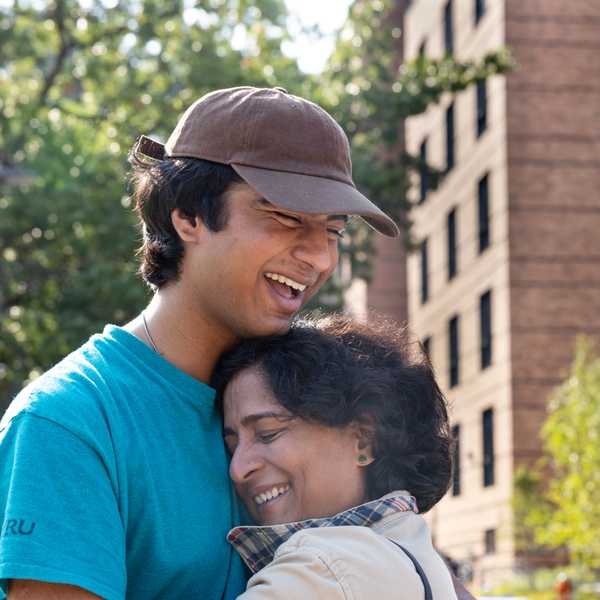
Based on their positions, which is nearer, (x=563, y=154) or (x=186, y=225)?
(x=186, y=225)

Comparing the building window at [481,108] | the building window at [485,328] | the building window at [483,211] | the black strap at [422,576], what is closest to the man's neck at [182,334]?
the black strap at [422,576]

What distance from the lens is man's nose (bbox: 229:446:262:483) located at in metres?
3.21

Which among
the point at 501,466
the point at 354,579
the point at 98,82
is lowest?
the point at 501,466

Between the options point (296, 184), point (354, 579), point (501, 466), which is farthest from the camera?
point (501, 466)

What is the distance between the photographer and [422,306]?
135ft

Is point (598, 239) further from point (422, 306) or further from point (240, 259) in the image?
point (240, 259)

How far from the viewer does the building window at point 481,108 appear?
1377 inches

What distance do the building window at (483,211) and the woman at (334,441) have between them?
31.4 m

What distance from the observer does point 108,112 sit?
23797 millimetres

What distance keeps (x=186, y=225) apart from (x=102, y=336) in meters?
0.33

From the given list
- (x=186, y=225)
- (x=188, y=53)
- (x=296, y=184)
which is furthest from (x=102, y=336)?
(x=188, y=53)

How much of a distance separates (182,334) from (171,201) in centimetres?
32

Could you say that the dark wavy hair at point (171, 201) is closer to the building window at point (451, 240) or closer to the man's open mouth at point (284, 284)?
the man's open mouth at point (284, 284)

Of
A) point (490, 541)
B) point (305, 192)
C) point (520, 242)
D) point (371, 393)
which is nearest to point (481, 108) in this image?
point (520, 242)
